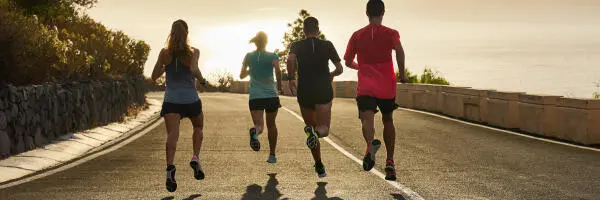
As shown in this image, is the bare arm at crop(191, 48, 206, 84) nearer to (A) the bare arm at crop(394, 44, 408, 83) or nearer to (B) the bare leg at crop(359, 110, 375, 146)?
(B) the bare leg at crop(359, 110, 375, 146)

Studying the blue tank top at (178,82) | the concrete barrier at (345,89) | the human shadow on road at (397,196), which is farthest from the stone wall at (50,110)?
the concrete barrier at (345,89)

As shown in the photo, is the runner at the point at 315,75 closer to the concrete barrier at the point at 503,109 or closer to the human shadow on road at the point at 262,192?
the human shadow on road at the point at 262,192

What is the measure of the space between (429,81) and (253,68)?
90.9 ft

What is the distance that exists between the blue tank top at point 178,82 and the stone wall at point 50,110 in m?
4.63

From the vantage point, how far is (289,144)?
16859 mm

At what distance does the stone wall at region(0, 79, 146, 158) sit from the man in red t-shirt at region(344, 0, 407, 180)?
6.02 meters

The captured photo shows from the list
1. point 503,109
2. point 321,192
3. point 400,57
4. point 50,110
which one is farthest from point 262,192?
point 503,109

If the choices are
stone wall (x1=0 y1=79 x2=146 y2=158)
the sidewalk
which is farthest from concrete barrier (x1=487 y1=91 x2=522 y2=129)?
stone wall (x1=0 y1=79 x2=146 y2=158)

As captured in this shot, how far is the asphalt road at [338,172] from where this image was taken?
410 inches

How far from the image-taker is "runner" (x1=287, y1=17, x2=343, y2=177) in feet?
35.9

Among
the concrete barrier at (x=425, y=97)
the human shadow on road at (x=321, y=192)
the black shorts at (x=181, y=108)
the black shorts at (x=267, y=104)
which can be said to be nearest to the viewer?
the human shadow on road at (x=321, y=192)

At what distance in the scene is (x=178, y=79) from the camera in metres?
10.2

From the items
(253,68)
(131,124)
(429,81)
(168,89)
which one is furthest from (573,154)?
(429,81)

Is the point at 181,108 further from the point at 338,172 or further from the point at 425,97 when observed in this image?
the point at 425,97
